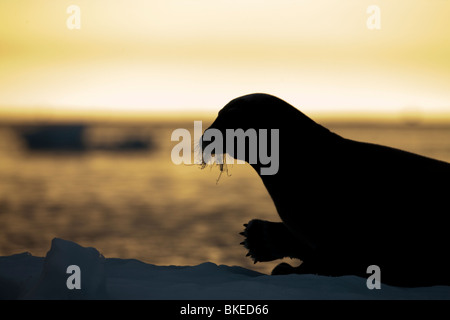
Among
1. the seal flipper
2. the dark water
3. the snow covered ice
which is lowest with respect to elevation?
the snow covered ice

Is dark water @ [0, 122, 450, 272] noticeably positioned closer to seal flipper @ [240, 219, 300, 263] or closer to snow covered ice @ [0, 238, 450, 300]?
seal flipper @ [240, 219, 300, 263]

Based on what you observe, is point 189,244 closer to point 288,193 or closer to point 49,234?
point 49,234

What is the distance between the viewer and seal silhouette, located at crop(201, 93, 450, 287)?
5965mm

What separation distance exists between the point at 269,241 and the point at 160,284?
6.13 feet

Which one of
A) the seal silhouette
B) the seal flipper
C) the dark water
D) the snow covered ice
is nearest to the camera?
the snow covered ice

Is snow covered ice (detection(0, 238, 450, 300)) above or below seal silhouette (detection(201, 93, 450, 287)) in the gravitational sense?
below

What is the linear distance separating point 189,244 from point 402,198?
1019cm

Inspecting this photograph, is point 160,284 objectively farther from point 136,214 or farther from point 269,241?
point 136,214

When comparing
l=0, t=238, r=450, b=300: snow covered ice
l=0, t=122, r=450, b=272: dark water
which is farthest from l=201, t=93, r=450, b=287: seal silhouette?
l=0, t=122, r=450, b=272: dark water

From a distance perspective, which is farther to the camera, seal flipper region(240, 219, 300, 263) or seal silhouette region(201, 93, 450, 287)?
seal flipper region(240, 219, 300, 263)

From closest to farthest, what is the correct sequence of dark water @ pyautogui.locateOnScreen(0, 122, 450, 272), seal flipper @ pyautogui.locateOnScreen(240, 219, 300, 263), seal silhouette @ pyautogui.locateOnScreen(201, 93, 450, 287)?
seal silhouette @ pyautogui.locateOnScreen(201, 93, 450, 287) → seal flipper @ pyautogui.locateOnScreen(240, 219, 300, 263) → dark water @ pyautogui.locateOnScreen(0, 122, 450, 272)

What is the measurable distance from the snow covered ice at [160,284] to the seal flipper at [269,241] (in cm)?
91

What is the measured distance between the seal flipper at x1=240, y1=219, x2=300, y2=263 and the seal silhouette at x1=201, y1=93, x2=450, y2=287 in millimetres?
341

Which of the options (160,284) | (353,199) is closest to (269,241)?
(353,199)
